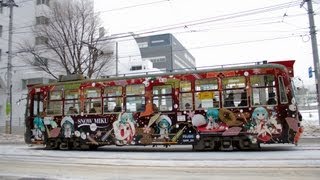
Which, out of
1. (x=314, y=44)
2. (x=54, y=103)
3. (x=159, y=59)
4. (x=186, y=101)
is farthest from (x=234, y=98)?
(x=159, y=59)

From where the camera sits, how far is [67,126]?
65.4 feet

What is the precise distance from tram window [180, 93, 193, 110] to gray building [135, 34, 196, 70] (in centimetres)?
8333

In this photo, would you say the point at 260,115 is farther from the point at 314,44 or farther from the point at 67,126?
the point at 67,126

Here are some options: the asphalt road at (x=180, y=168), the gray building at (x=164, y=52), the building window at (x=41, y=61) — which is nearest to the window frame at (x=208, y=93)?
the asphalt road at (x=180, y=168)

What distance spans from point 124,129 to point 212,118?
3977 mm

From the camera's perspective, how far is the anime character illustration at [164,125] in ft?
57.5

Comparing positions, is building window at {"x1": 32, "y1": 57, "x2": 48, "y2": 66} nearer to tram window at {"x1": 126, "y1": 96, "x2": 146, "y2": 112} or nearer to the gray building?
tram window at {"x1": 126, "y1": 96, "x2": 146, "y2": 112}

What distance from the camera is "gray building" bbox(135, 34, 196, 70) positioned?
347 ft

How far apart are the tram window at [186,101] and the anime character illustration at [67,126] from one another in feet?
18.1

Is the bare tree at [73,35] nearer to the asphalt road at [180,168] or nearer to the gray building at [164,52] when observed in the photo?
the asphalt road at [180,168]

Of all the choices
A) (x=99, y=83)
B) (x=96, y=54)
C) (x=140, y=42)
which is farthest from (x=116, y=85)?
(x=140, y=42)

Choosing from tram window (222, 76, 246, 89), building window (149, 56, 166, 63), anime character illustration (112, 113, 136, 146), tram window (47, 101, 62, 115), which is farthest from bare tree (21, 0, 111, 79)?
building window (149, 56, 166, 63)

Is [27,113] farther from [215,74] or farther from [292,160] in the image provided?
[292,160]

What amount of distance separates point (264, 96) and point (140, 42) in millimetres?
102079
